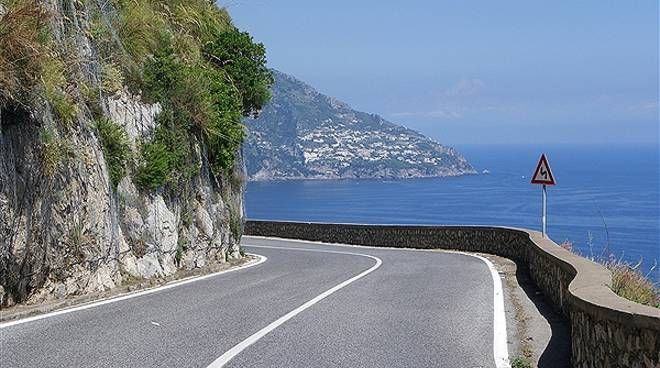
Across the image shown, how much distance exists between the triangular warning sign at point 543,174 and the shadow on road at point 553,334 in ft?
10.3

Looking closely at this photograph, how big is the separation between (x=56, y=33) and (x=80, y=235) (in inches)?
129

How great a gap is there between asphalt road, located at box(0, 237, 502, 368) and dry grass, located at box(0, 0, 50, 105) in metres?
3.18

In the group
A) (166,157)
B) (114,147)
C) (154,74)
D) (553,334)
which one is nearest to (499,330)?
(553,334)

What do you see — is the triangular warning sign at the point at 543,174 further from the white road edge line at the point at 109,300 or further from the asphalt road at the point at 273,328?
the white road edge line at the point at 109,300

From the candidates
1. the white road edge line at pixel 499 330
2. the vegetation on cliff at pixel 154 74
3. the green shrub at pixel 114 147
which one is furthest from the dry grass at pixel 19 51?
the white road edge line at pixel 499 330

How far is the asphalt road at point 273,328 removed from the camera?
8358mm

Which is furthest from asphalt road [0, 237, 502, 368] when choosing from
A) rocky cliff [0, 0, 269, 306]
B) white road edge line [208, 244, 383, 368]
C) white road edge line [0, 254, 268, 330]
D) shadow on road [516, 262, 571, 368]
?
rocky cliff [0, 0, 269, 306]

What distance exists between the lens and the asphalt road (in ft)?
27.4

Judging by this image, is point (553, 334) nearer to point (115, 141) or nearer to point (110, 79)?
point (115, 141)

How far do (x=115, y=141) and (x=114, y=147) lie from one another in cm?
12

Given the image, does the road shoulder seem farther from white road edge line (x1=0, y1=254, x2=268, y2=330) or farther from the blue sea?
the blue sea

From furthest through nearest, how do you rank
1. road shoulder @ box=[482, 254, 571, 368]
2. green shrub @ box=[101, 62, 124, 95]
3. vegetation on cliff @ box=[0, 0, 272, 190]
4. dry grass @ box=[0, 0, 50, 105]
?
green shrub @ box=[101, 62, 124, 95] < vegetation on cliff @ box=[0, 0, 272, 190] < dry grass @ box=[0, 0, 50, 105] < road shoulder @ box=[482, 254, 571, 368]

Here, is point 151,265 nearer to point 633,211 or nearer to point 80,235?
point 80,235

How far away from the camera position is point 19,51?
11.5m
